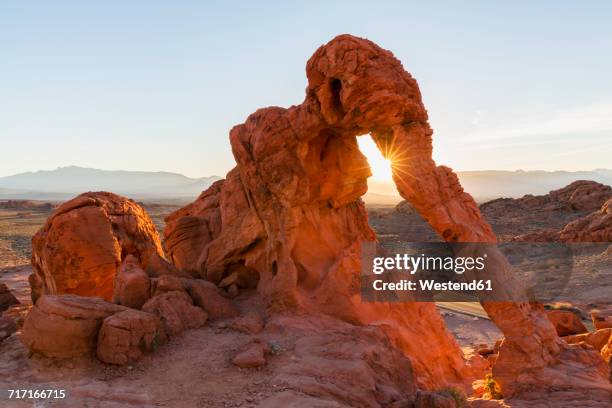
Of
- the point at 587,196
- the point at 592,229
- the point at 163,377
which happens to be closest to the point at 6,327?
the point at 163,377

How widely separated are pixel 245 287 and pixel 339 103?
5.73 metres

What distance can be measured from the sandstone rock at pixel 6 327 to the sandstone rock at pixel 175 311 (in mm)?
3450

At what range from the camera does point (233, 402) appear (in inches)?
286

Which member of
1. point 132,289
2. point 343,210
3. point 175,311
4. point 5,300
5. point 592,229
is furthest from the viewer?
point 592,229

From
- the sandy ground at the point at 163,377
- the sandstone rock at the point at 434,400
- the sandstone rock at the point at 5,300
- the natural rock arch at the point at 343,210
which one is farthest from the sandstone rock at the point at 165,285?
the sandstone rock at the point at 5,300

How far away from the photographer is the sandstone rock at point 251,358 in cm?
836

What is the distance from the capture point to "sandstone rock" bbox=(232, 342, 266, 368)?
836cm

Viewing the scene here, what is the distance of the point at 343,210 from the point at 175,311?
545 cm

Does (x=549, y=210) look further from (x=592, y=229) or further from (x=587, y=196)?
(x=592, y=229)

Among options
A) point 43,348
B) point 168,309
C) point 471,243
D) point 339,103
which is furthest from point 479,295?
point 43,348

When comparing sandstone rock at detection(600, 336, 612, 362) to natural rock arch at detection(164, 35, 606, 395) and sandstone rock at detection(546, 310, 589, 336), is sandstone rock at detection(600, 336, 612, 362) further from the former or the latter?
sandstone rock at detection(546, 310, 589, 336)

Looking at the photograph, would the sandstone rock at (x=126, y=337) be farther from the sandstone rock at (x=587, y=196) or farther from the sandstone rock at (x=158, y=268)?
the sandstone rock at (x=587, y=196)

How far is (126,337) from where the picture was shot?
865 centimetres

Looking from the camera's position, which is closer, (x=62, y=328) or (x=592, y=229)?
(x=62, y=328)
